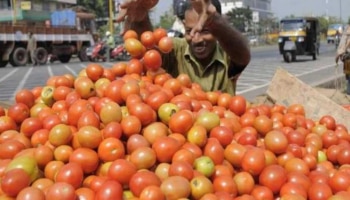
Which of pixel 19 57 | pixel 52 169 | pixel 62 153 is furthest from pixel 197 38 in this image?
pixel 19 57

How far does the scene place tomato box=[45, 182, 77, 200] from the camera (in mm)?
1778

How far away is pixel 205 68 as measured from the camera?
12.2ft

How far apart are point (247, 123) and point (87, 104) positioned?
90 cm

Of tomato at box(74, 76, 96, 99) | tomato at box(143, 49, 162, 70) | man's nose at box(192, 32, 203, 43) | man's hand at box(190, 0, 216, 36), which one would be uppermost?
man's hand at box(190, 0, 216, 36)

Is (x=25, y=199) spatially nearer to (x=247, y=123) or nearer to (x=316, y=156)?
(x=247, y=123)

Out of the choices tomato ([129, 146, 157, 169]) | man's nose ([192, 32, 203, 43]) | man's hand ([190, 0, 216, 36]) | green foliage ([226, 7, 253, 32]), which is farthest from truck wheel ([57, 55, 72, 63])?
green foliage ([226, 7, 253, 32])

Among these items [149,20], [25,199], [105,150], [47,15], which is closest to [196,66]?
[149,20]

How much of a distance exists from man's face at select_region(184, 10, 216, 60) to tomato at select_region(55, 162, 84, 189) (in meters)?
1.63

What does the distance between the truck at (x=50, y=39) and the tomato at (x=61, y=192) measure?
73.6 feet

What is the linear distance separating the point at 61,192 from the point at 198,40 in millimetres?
1911

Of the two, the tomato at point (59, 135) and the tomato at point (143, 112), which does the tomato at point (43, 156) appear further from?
the tomato at point (143, 112)

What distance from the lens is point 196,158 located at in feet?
7.11

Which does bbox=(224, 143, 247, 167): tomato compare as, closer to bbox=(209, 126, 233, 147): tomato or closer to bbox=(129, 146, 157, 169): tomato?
bbox=(209, 126, 233, 147): tomato

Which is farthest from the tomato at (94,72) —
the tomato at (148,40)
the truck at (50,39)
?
the truck at (50,39)
